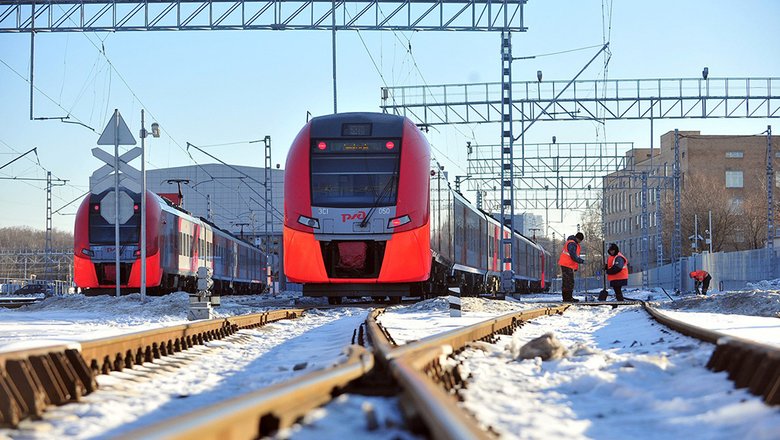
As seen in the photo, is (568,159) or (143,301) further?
(568,159)

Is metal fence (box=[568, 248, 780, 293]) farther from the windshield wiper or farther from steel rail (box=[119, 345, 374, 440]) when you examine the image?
steel rail (box=[119, 345, 374, 440])

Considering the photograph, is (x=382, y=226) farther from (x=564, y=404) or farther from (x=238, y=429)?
(x=238, y=429)

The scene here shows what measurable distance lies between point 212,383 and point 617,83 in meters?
31.2

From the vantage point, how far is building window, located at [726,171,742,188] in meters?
81.9

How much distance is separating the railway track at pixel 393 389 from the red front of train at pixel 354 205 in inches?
441

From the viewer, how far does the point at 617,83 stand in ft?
119

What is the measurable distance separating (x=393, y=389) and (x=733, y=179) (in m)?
81.6

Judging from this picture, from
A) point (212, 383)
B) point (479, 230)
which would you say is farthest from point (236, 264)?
point (212, 383)

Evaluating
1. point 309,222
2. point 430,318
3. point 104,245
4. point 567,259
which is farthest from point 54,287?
point 430,318

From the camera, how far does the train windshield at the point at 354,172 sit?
62.3ft

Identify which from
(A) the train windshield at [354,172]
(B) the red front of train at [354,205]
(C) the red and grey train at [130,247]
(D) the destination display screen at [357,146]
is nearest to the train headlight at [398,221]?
(B) the red front of train at [354,205]

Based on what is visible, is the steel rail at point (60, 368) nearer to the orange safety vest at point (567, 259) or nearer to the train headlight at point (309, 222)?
the train headlight at point (309, 222)

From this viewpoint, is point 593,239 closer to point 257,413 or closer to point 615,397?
point 615,397

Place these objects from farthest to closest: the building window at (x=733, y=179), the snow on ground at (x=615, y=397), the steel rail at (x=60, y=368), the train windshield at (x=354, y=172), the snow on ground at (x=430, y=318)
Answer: the building window at (x=733, y=179), the train windshield at (x=354, y=172), the snow on ground at (x=430, y=318), the steel rail at (x=60, y=368), the snow on ground at (x=615, y=397)
